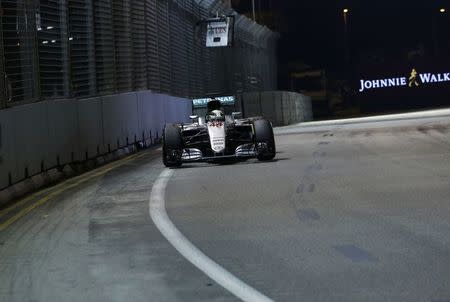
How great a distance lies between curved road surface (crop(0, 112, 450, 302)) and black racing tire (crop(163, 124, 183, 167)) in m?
1.61

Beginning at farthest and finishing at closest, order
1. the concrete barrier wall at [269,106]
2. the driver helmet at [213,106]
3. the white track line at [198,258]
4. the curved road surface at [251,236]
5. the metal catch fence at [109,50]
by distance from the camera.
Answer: the concrete barrier wall at [269,106]
the driver helmet at [213,106]
the metal catch fence at [109,50]
the curved road surface at [251,236]
the white track line at [198,258]

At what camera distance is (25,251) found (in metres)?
8.73

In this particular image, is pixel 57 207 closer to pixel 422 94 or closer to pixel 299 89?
pixel 422 94

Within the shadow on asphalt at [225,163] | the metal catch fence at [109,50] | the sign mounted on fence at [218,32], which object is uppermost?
the sign mounted on fence at [218,32]

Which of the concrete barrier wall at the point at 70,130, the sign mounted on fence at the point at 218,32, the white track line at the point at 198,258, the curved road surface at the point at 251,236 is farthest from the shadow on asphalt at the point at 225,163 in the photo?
the sign mounted on fence at the point at 218,32

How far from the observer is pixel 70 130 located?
19266 millimetres

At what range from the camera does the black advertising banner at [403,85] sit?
64.0 metres

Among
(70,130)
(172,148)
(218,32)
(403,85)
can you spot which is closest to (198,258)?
(172,148)

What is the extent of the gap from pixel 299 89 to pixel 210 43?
119 feet

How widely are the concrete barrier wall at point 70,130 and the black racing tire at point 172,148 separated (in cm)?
202

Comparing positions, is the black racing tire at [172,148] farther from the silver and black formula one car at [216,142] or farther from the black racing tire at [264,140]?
the black racing tire at [264,140]

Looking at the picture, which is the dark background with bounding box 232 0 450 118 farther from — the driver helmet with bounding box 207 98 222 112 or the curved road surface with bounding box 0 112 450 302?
the curved road surface with bounding box 0 112 450 302

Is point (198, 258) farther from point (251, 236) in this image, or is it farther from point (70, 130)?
point (70, 130)

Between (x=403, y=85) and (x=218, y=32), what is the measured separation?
2753cm
